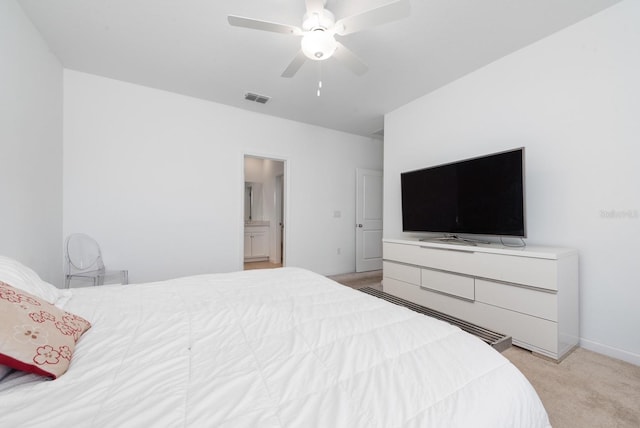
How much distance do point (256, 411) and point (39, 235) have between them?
2.87m

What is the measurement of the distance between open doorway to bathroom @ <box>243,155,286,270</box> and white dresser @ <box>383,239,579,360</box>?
3.57 metres

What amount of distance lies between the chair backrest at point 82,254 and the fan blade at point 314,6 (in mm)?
3204

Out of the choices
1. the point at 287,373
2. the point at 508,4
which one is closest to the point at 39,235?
the point at 287,373

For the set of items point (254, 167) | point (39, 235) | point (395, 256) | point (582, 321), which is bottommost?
point (582, 321)

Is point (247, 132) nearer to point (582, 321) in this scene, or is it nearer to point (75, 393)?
point (75, 393)

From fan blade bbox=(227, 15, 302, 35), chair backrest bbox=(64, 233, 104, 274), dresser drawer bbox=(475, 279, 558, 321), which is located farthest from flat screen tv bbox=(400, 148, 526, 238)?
chair backrest bbox=(64, 233, 104, 274)

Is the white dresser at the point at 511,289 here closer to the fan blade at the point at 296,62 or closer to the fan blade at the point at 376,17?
the fan blade at the point at 376,17

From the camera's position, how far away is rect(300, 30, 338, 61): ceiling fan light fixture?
1.75 m

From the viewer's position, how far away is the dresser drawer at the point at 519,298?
1886 mm

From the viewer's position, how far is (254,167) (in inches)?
249

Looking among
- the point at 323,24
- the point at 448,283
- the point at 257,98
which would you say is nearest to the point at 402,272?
the point at 448,283

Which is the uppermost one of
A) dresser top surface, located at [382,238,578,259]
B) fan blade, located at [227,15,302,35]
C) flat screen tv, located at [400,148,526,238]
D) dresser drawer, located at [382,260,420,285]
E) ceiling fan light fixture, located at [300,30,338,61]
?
fan blade, located at [227,15,302,35]

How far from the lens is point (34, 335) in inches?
31.1

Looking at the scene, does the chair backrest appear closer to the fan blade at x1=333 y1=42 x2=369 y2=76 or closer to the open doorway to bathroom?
the open doorway to bathroom
